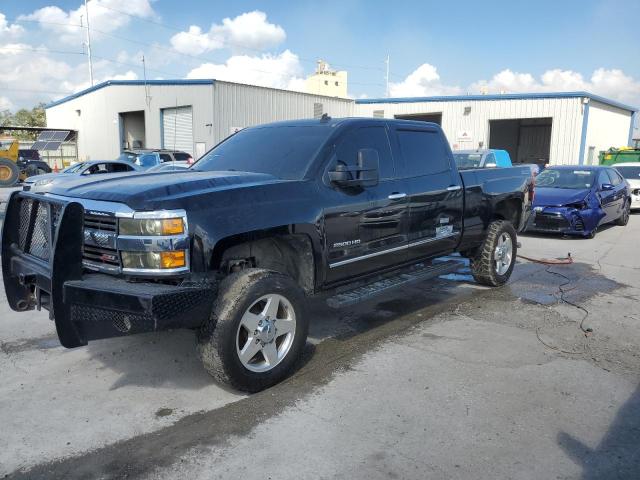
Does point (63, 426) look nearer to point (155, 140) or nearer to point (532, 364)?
point (532, 364)

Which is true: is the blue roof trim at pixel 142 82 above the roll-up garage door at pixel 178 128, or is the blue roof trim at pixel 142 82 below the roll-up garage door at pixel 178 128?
above

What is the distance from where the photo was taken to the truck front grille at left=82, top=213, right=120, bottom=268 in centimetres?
356

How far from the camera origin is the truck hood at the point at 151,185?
354 cm

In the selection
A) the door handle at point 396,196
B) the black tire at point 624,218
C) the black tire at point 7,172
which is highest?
the door handle at point 396,196

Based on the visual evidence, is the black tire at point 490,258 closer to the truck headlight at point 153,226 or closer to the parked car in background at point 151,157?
the truck headlight at point 153,226

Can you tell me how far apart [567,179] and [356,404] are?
34.8 feet

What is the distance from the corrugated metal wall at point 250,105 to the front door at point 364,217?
74.3 feet

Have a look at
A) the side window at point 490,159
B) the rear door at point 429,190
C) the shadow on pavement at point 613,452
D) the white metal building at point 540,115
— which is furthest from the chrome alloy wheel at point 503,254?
the white metal building at point 540,115

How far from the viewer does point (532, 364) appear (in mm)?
4539

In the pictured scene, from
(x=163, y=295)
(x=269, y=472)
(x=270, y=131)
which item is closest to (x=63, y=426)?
(x=163, y=295)

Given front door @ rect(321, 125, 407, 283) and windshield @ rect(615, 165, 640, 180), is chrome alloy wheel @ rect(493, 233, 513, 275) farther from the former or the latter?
windshield @ rect(615, 165, 640, 180)

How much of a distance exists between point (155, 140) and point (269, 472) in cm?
3022

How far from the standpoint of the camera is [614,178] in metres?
13.4

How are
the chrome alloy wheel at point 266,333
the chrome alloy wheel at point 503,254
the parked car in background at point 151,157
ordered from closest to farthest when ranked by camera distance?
1. the chrome alloy wheel at point 266,333
2. the chrome alloy wheel at point 503,254
3. the parked car in background at point 151,157
